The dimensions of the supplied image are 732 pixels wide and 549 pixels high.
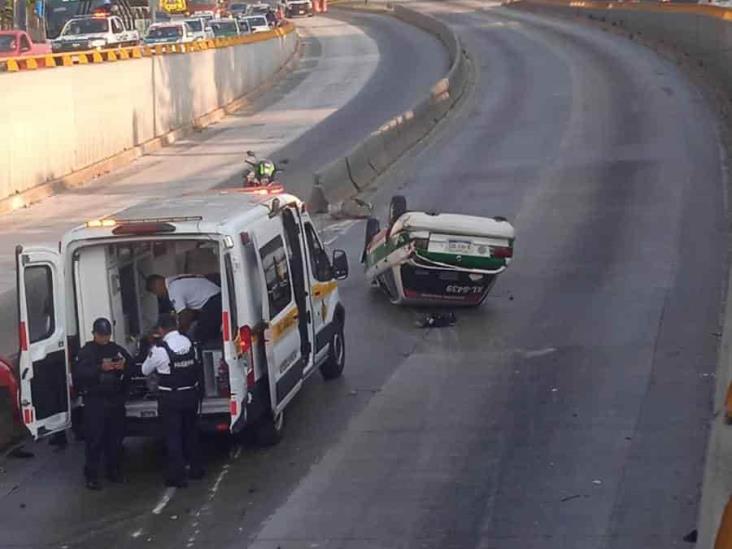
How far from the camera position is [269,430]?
11867 millimetres

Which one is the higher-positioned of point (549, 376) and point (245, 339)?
point (245, 339)

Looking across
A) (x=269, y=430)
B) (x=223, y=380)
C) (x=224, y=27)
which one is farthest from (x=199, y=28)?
(x=223, y=380)

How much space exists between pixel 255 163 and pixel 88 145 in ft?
39.8

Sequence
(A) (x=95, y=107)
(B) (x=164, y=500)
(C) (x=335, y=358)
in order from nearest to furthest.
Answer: (B) (x=164, y=500) < (C) (x=335, y=358) < (A) (x=95, y=107)

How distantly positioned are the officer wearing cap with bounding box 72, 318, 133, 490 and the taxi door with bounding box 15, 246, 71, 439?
20cm

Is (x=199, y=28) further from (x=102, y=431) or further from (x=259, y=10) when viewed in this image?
(x=102, y=431)

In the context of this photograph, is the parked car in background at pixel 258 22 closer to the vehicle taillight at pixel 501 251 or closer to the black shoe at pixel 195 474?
the vehicle taillight at pixel 501 251

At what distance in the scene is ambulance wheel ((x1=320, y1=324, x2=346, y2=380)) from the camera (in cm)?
1405

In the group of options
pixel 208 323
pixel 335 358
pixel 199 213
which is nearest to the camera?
pixel 199 213

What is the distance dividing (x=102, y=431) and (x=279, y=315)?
71.2 inches

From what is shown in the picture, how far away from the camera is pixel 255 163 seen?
19016 millimetres

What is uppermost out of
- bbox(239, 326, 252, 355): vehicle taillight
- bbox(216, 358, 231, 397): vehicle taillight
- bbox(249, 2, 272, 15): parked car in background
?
bbox(239, 326, 252, 355): vehicle taillight

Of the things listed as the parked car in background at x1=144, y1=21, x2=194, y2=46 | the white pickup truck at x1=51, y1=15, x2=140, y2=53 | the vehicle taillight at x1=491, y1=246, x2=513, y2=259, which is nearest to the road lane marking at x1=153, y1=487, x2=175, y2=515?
the vehicle taillight at x1=491, y1=246, x2=513, y2=259

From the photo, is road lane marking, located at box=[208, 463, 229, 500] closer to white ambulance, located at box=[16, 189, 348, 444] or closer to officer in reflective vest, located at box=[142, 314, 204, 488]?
officer in reflective vest, located at box=[142, 314, 204, 488]
